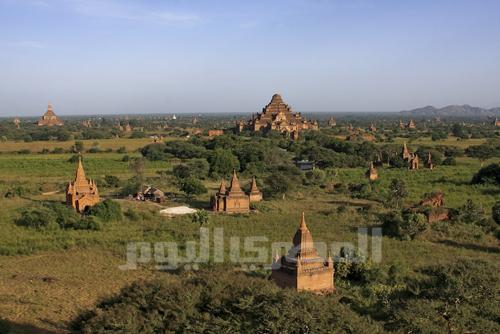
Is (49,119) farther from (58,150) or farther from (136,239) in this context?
(136,239)

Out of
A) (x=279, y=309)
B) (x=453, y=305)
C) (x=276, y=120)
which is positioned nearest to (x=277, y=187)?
(x=453, y=305)

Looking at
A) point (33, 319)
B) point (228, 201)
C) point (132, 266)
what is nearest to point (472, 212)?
point (228, 201)

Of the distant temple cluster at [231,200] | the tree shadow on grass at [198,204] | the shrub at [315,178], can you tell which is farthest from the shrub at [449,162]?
the distant temple cluster at [231,200]

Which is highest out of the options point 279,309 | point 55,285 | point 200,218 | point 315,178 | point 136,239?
point 279,309

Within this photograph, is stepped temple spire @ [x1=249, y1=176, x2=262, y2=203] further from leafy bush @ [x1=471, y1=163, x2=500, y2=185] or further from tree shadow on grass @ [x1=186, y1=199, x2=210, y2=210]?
leafy bush @ [x1=471, y1=163, x2=500, y2=185]

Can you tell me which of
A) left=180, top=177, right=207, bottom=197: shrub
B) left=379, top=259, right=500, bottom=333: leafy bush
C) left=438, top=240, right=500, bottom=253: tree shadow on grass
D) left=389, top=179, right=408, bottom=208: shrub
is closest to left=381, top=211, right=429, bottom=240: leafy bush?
left=438, top=240, right=500, bottom=253: tree shadow on grass

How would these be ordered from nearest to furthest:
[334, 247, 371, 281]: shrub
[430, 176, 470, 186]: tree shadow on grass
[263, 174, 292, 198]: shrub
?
[334, 247, 371, 281]: shrub, [263, 174, 292, 198]: shrub, [430, 176, 470, 186]: tree shadow on grass
